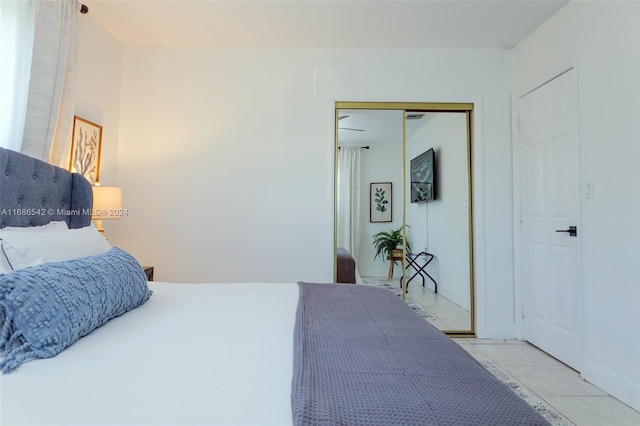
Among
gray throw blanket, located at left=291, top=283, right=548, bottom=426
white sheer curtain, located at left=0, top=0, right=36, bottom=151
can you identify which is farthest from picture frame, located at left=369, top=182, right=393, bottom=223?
white sheer curtain, located at left=0, top=0, right=36, bottom=151

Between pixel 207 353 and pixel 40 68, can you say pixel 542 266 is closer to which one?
pixel 207 353

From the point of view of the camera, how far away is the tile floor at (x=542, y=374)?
1752 millimetres

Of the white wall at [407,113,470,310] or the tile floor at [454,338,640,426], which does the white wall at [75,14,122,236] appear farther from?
the tile floor at [454,338,640,426]

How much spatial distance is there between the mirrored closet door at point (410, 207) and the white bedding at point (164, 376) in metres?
2.01

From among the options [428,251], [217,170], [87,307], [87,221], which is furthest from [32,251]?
[428,251]

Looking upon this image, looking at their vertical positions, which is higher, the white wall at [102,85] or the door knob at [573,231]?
the white wall at [102,85]

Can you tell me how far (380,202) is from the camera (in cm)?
318

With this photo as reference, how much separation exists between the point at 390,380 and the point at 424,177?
2811mm

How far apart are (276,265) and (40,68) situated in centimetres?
212

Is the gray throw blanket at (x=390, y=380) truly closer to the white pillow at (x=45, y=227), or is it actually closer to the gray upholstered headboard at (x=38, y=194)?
the white pillow at (x=45, y=227)

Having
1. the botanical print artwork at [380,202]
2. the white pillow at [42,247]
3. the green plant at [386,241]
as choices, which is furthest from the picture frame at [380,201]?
the white pillow at [42,247]

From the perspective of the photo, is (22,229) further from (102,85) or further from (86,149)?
(102,85)

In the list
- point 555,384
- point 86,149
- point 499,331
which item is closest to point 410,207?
point 499,331

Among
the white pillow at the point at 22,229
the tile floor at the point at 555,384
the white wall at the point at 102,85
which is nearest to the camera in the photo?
the white pillow at the point at 22,229
